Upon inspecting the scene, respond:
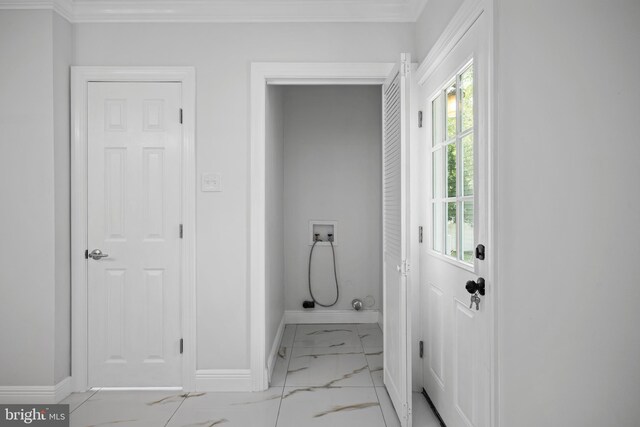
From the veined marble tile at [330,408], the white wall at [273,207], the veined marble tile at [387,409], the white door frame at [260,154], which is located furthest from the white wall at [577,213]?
the white wall at [273,207]

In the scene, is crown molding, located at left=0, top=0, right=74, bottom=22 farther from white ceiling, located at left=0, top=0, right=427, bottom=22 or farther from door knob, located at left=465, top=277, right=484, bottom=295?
door knob, located at left=465, top=277, right=484, bottom=295

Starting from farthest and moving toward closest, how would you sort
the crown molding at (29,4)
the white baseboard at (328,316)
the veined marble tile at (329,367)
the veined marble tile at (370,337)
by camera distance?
1. the white baseboard at (328,316)
2. the veined marble tile at (370,337)
3. the veined marble tile at (329,367)
4. the crown molding at (29,4)

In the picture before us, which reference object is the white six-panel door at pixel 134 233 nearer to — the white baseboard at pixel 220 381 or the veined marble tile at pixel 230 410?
the white baseboard at pixel 220 381

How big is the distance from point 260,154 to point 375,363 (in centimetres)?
184

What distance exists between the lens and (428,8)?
2.46 m

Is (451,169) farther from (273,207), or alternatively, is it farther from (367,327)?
(367,327)

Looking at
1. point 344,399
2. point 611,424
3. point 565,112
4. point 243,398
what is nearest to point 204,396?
point 243,398

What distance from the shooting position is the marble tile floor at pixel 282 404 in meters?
2.38

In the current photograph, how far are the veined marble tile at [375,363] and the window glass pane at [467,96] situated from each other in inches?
74.2

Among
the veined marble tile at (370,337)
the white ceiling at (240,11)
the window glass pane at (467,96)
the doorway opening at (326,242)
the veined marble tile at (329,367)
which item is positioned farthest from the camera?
the veined marble tile at (370,337)

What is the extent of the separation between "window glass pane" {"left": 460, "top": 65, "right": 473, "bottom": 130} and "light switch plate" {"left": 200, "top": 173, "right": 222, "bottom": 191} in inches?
62.2

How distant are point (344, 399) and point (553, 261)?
174 centimetres

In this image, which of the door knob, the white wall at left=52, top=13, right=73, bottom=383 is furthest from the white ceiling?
the door knob

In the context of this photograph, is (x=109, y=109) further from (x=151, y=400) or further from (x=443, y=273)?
(x=443, y=273)
